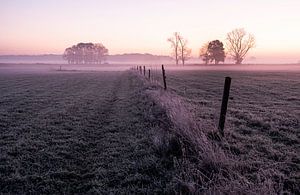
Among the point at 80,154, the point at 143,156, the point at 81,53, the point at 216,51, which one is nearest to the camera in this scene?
the point at 143,156

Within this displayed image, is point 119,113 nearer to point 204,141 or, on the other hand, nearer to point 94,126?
point 94,126

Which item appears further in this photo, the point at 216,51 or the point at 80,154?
the point at 216,51

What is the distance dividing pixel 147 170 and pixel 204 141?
4.57ft

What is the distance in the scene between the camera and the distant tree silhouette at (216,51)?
11400 cm

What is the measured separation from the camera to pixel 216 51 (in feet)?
375

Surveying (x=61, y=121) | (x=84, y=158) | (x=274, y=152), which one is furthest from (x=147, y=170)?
(x=61, y=121)

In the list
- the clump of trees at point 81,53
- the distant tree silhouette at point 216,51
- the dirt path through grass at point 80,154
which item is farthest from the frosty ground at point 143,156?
the clump of trees at point 81,53

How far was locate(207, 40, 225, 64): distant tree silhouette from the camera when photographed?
114 m

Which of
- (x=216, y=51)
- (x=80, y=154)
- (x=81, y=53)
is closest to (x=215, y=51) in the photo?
(x=216, y=51)

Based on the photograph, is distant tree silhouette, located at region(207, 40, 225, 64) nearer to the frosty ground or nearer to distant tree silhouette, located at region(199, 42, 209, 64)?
distant tree silhouette, located at region(199, 42, 209, 64)

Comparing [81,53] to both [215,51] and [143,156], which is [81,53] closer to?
[215,51]

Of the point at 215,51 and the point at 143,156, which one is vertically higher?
the point at 215,51

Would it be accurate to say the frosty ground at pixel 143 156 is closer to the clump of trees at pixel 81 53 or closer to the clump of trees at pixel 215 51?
the clump of trees at pixel 215 51

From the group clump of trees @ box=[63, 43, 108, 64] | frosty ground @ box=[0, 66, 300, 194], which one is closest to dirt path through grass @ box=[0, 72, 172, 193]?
frosty ground @ box=[0, 66, 300, 194]
